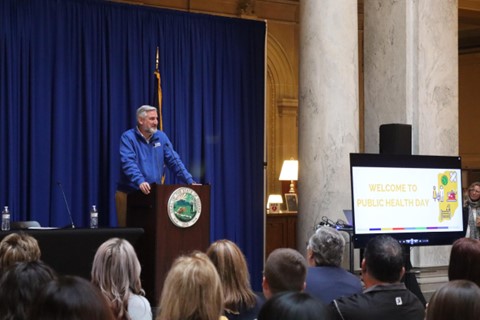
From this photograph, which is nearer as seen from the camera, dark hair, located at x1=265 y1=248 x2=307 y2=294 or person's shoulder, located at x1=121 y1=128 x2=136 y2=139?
dark hair, located at x1=265 y1=248 x2=307 y2=294

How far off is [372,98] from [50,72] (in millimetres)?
3336

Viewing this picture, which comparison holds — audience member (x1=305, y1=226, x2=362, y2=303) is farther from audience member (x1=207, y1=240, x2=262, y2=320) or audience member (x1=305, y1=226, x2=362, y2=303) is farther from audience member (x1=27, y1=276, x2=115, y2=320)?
audience member (x1=27, y1=276, x2=115, y2=320)

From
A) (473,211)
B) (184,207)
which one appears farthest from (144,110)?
(473,211)

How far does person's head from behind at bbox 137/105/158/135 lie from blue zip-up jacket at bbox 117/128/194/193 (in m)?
0.08

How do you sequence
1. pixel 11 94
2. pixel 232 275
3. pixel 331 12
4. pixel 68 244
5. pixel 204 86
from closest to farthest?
pixel 232 275, pixel 68 244, pixel 331 12, pixel 11 94, pixel 204 86

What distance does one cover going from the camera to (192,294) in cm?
291

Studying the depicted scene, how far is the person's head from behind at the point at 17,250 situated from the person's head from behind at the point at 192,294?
62.0 inches

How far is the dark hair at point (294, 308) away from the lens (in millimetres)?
2176

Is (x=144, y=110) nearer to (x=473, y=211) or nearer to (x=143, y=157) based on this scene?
(x=143, y=157)

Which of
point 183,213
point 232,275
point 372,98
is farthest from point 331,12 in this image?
point 232,275

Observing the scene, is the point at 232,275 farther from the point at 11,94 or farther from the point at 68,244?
the point at 11,94

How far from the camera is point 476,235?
8.49 metres

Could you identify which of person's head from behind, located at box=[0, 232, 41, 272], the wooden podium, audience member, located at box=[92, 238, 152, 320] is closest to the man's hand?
the wooden podium

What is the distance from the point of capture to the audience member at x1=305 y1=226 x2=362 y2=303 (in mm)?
4430
